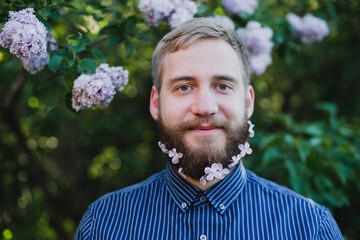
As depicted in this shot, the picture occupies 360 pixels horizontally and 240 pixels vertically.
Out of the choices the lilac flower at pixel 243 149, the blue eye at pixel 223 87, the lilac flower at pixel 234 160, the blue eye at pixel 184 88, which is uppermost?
the blue eye at pixel 223 87

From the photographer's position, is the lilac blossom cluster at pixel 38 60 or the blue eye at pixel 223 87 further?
the lilac blossom cluster at pixel 38 60

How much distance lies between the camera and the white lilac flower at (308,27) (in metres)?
2.68

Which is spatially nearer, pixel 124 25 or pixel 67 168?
pixel 124 25

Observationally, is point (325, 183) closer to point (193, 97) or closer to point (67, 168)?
point (193, 97)

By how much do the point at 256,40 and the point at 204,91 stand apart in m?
0.95

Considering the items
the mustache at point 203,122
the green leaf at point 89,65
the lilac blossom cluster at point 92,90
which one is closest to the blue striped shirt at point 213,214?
the mustache at point 203,122

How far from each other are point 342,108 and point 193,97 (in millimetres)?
3242

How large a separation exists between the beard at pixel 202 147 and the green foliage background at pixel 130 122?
572 millimetres

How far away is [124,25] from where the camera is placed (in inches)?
84.5

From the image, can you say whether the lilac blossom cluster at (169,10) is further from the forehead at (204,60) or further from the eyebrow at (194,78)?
the eyebrow at (194,78)

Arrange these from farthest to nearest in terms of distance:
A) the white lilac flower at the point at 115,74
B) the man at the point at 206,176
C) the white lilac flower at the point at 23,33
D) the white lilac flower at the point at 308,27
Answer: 1. the white lilac flower at the point at 308,27
2. the white lilac flower at the point at 115,74
3. the man at the point at 206,176
4. the white lilac flower at the point at 23,33

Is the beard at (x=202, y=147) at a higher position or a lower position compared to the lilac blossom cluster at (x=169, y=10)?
lower

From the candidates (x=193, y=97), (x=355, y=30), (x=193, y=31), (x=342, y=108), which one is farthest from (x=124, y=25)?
(x=342, y=108)

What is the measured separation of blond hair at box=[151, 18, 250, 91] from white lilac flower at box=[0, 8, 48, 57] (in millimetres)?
582
